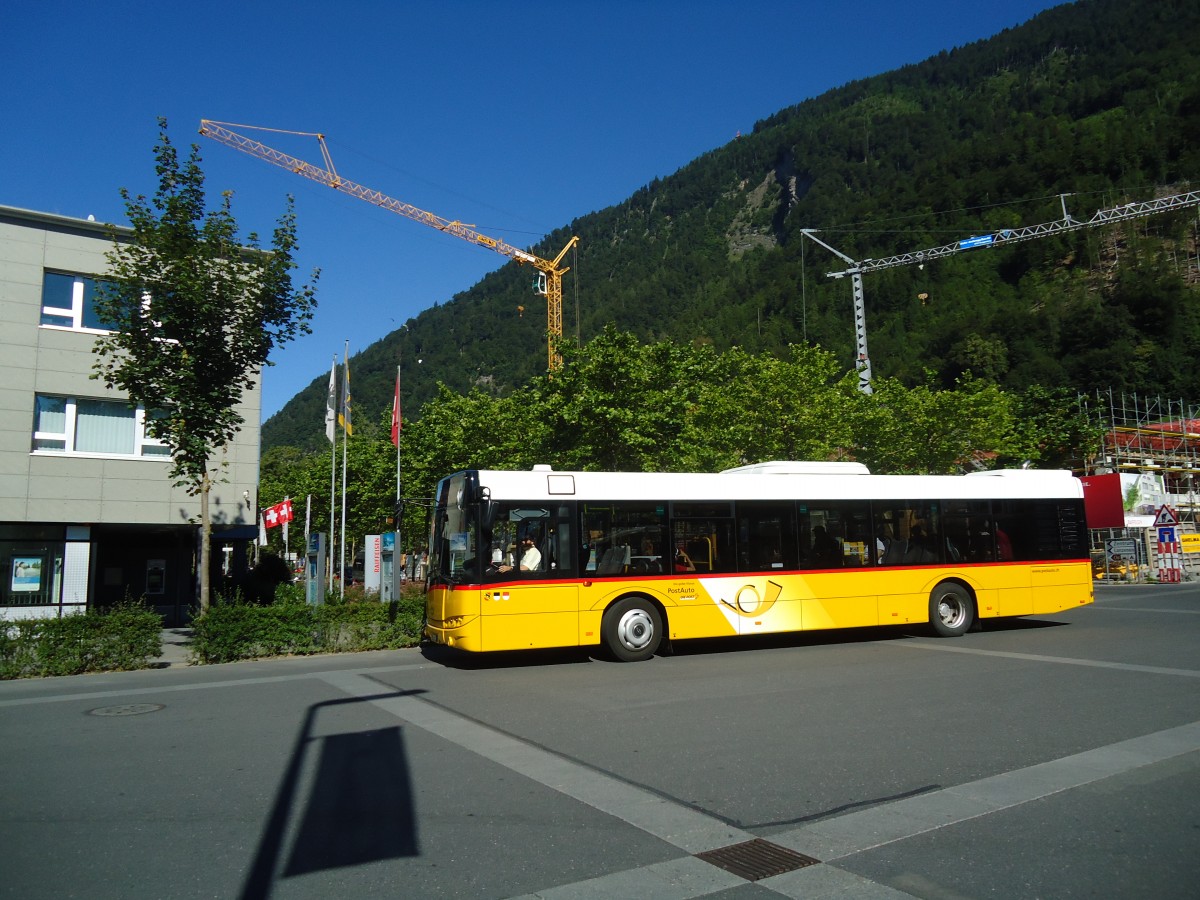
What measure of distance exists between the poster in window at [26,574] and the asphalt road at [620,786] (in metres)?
11.3

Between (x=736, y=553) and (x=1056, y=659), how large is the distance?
4964 millimetres

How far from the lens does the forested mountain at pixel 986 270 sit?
101 metres

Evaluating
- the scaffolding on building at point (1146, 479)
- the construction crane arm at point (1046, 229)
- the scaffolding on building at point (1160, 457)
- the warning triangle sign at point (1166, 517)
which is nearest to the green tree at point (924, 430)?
the scaffolding on building at point (1146, 479)

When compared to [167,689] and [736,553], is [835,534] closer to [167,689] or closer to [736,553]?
[736,553]

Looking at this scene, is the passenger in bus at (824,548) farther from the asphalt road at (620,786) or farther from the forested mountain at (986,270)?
the forested mountain at (986,270)

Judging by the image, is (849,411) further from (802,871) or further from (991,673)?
(802,871)

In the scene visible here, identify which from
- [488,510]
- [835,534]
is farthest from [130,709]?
[835,534]

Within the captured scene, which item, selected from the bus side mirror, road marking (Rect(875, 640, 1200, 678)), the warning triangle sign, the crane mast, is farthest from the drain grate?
the crane mast

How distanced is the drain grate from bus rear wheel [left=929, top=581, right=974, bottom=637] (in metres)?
11.9

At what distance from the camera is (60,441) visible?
2125 centimetres

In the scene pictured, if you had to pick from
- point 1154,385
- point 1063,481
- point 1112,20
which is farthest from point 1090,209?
point 1063,481

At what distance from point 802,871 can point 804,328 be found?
114m

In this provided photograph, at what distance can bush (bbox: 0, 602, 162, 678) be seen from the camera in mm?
13086

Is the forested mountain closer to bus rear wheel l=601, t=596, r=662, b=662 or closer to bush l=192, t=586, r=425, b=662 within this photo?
bush l=192, t=586, r=425, b=662
